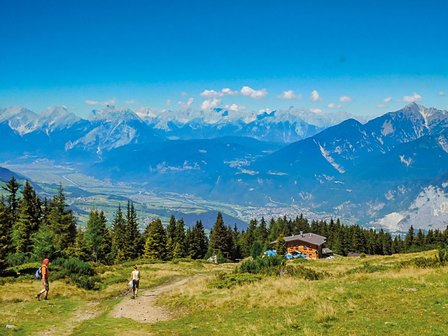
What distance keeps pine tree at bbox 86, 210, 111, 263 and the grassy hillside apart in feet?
209

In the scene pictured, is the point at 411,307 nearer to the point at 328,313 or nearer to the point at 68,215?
the point at 328,313

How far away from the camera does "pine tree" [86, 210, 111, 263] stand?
96.2m

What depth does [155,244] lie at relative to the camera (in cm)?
10375

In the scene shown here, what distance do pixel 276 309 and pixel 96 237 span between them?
81.6 metres

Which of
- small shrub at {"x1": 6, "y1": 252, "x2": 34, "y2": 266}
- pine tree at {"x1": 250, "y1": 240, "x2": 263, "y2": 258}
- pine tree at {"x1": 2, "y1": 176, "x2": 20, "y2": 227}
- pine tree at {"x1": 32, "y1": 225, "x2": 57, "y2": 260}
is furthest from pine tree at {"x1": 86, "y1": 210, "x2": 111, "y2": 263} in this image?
pine tree at {"x1": 250, "y1": 240, "x2": 263, "y2": 258}

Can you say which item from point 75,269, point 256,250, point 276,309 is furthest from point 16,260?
point 256,250

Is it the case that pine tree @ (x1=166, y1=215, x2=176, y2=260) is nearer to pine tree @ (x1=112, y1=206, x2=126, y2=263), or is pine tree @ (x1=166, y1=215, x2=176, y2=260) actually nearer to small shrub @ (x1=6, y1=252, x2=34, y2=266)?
pine tree @ (x1=112, y1=206, x2=126, y2=263)

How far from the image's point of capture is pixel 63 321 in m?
24.0

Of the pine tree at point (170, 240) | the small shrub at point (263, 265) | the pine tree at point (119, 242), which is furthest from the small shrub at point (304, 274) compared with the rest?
the pine tree at point (119, 242)

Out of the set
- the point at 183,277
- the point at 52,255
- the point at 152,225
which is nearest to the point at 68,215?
the point at 152,225

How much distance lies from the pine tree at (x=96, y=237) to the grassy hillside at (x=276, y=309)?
63588mm

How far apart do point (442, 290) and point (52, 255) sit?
47138 millimetres

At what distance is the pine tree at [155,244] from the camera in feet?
338

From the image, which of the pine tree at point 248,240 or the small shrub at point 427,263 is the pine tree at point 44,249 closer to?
the small shrub at point 427,263
